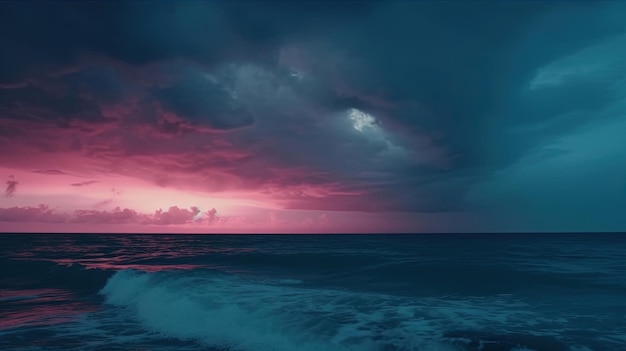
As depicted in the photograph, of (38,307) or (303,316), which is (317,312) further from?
(38,307)

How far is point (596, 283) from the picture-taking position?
2252 centimetres

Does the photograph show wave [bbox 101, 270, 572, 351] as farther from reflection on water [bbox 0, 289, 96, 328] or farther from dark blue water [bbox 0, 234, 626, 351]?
reflection on water [bbox 0, 289, 96, 328]

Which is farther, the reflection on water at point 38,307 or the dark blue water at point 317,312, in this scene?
the reflection on water at point 38,307

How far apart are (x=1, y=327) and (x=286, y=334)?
9.29 metres

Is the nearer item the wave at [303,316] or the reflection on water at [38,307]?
the wave at [303,316]

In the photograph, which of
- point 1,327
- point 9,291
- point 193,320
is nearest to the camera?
point 1,327

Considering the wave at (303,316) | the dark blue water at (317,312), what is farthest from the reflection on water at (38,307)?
the wave at (303,316)

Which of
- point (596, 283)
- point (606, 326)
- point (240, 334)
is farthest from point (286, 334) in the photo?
point (596, 283)

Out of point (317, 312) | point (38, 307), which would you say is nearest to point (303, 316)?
point (317, 312)

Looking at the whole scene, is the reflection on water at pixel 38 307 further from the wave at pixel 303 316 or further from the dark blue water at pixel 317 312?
the wave at pixel 303 316

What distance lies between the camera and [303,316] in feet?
43.4

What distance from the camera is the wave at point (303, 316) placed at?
35.7 feet

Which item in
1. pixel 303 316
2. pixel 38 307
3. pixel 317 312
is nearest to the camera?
pixel 303 316

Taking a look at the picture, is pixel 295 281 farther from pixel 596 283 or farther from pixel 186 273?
pixel 596 283
